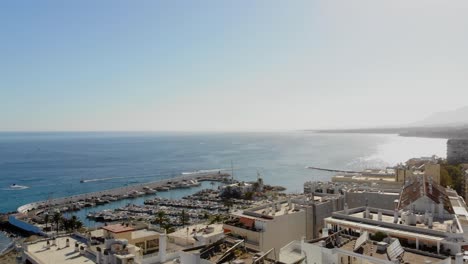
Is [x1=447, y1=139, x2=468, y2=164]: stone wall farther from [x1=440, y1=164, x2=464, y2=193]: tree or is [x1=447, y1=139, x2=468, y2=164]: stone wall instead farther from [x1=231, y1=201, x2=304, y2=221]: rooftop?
[x1=231, y1=201, x2=304, y2=221]: rooftop

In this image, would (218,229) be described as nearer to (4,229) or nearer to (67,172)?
(4,229)

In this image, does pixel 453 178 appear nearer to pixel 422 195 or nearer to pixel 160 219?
pixel 422 195

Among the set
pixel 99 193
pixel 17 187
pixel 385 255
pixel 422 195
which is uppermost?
pixel 422 195

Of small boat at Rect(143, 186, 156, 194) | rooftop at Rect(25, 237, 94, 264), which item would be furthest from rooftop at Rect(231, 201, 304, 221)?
small boat at Rect(143, 186, 156, 194)

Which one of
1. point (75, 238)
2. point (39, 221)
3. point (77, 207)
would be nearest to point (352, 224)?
point (75, 238)

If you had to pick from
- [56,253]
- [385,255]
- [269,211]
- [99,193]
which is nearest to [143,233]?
[56,253]

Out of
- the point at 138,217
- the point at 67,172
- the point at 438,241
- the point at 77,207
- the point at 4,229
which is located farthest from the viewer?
the point at 67,172
